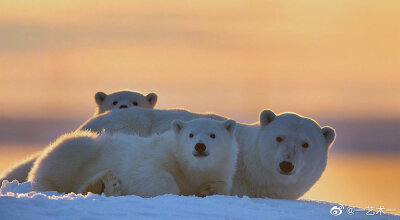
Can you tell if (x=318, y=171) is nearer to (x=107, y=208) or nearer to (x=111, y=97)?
(x=107, y=208)

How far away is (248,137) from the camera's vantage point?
1011cm

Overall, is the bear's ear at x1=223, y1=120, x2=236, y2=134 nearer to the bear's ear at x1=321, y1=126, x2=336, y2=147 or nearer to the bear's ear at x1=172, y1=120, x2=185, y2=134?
the bear's ear at x1=172, y1=120, x2=185, y2=134

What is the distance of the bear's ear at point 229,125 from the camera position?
29.9ft

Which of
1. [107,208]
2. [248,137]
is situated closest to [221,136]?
[248,137]

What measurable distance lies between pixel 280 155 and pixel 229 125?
2.69 ft

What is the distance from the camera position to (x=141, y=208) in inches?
263

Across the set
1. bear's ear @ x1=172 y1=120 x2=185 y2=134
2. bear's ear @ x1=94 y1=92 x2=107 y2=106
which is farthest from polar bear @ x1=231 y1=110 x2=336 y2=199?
bear's ear @ x1=94 y1=92 x2=107 y2=106

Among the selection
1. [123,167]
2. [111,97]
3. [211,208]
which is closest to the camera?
[211,208]

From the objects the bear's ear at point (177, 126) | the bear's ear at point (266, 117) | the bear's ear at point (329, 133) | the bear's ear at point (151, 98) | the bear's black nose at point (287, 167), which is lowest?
the bear's black nose at point (287, 167)

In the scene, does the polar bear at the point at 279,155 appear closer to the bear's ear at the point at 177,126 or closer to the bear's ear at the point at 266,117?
the bear's ear at the point at 266,117

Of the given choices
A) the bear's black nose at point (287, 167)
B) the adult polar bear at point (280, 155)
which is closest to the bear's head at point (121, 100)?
the adult polar bear at point (280, 155)

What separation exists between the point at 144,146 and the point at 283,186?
229 cm

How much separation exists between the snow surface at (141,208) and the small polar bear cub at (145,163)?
93 centimetres

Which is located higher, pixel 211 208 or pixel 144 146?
pixel 144 146
